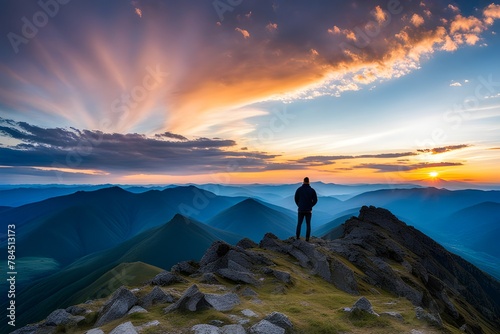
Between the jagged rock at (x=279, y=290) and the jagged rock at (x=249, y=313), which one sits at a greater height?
the jagged rock at (x=249, y=313)

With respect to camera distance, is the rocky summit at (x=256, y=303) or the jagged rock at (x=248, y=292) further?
the jagged rock at (x=248, y=292)

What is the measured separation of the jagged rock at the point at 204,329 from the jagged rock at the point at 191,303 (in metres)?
1.62

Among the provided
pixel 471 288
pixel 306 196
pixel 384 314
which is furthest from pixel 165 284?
pixel 471 288

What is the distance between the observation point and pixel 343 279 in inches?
1078

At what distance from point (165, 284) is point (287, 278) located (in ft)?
32.3

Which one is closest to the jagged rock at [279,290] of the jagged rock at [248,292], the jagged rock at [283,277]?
the jagged rock at [283,277]

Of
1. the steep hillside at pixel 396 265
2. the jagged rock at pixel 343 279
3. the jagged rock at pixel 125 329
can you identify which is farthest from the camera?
the steep hillside at pixel 396 265

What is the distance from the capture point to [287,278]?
72.9 feet

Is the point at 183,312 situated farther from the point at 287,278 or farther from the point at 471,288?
the point at 471,288

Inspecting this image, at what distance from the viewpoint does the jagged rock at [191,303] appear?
520 inches

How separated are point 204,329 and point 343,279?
2043 centimetres

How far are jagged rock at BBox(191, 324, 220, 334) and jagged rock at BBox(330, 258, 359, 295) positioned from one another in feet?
61.0

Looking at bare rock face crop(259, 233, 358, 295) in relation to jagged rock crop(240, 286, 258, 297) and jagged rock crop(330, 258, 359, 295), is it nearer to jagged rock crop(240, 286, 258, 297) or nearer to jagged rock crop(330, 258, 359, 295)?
jagged rock crop(330, 258, 359, 295)

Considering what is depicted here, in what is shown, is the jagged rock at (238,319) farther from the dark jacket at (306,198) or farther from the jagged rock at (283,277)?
the dark jacket at (306,198)
